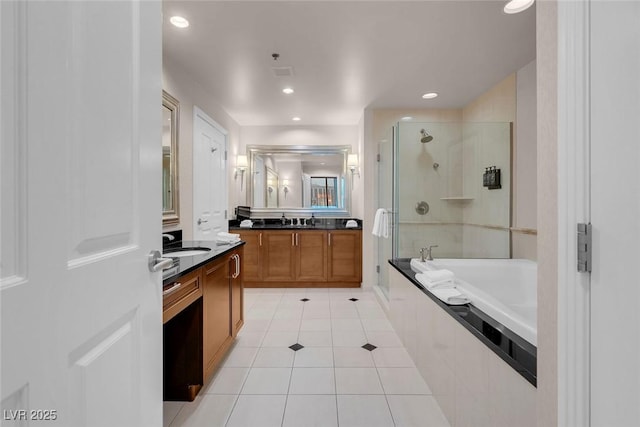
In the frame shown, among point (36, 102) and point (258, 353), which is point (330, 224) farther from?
point (36, 102)

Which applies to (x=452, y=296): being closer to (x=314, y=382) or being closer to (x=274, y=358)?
(x=314, y=382)

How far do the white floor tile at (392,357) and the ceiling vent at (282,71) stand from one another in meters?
2.57

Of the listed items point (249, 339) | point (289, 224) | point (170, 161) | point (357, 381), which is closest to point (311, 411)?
point (357, 381)

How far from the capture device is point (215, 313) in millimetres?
1882

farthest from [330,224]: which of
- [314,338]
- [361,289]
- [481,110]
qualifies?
[481,110]

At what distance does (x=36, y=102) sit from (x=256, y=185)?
418cm

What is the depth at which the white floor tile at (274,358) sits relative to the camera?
2.07 m

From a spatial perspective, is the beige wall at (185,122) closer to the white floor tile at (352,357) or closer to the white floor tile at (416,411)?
the white floor tile at (352,357)

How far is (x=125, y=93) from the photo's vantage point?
0.74 meters

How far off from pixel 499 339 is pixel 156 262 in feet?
4.29

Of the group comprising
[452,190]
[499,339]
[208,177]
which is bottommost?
[499,339]

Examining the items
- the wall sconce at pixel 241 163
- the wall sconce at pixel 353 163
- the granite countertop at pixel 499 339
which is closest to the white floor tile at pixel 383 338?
the granite countertop at pixel 499 339

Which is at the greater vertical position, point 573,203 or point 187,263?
point 573,203

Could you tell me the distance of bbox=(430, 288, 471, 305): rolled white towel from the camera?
158cm
